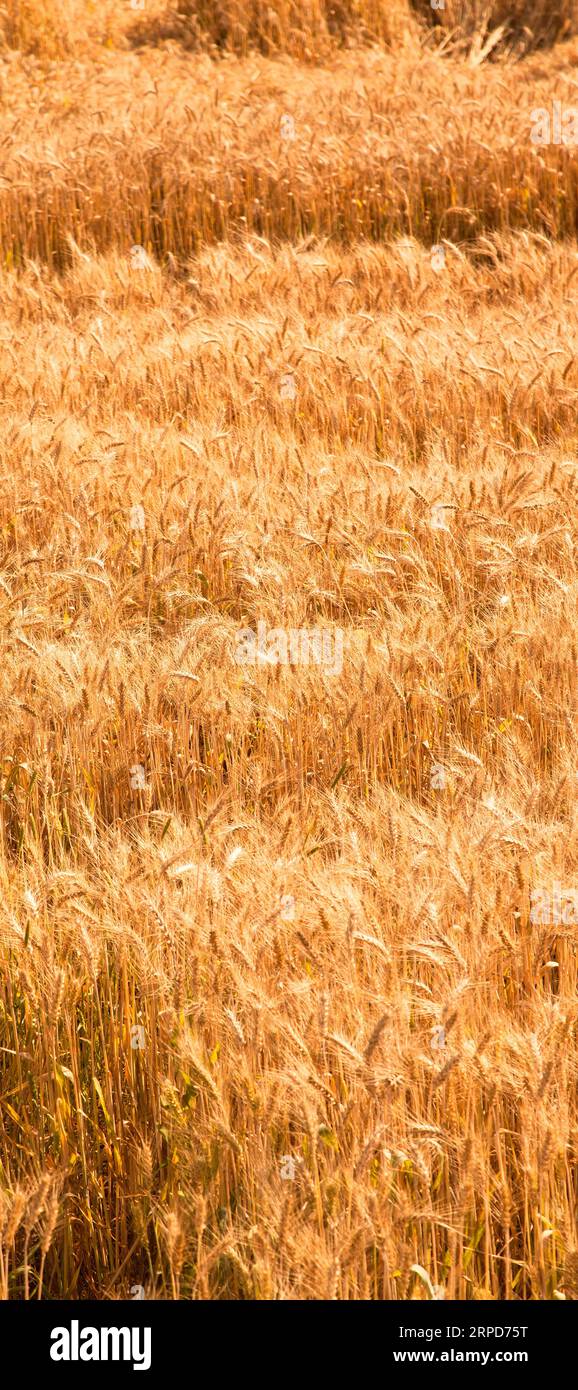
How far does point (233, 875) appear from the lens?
2139mm

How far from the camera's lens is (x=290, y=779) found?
291 centimetres

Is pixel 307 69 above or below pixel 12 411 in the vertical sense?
above

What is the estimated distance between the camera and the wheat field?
165cm

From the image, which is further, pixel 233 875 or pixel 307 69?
pixel 307 69

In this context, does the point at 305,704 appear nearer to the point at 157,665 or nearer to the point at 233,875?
the point at 157,665

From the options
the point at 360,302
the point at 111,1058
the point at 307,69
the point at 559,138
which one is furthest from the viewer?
the point at 307,69

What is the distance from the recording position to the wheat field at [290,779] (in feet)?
5.42

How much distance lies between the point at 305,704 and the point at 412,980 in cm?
129

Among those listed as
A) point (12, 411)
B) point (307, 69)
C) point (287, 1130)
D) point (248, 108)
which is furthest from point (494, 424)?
point (307, 69)

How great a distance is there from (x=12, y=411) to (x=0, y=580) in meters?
1.90

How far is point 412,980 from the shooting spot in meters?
1.81
